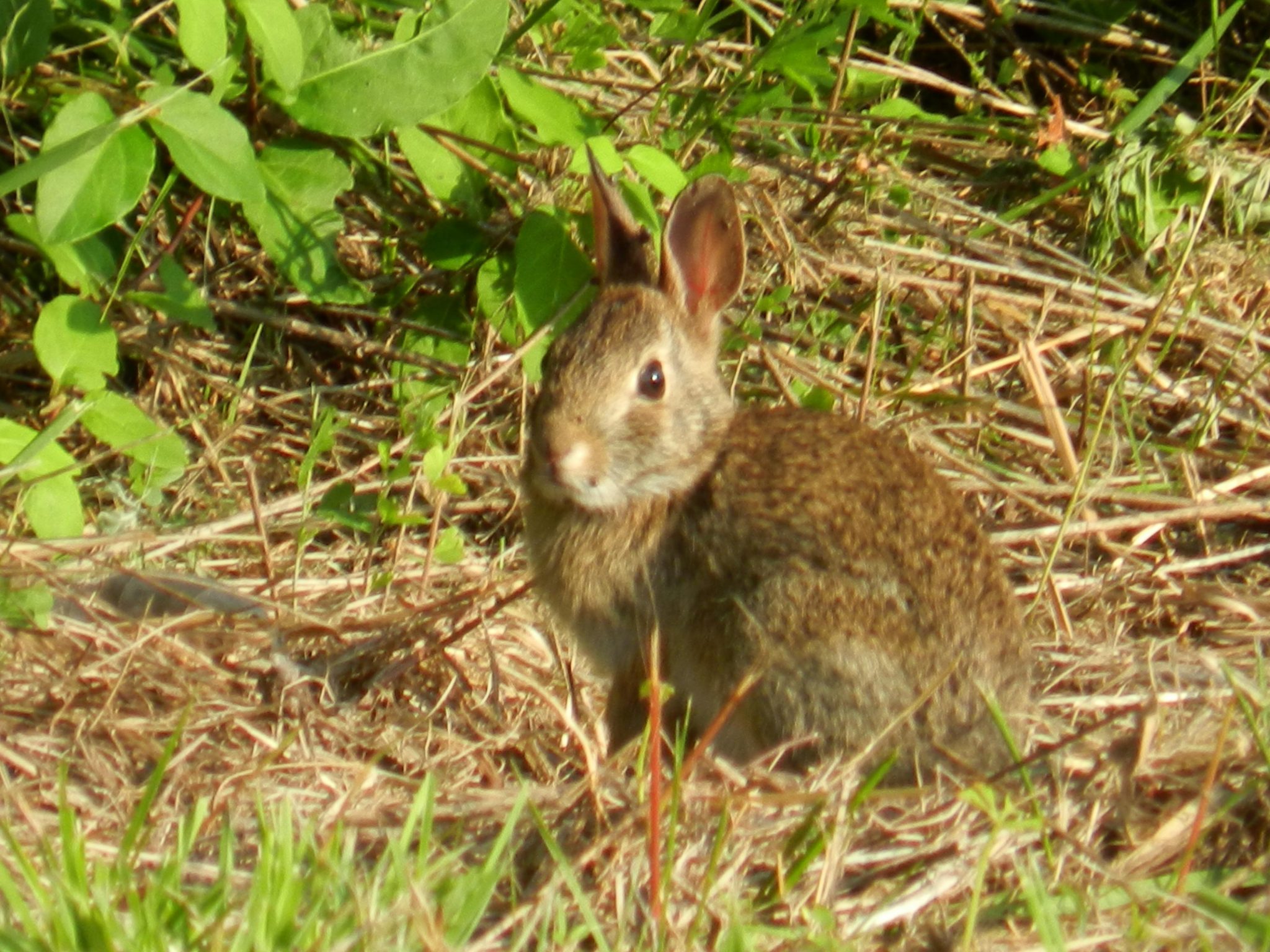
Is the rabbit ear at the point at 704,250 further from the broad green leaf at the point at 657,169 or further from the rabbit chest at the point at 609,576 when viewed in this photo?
the rabbit chest at the point at 609,576

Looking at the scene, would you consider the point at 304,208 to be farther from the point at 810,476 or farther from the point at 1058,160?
the point at 1058,160

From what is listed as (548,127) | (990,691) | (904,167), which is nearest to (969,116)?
(904,167)

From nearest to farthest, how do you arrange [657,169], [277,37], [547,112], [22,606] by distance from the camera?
[22,606] → [277,37] → [657,169] → [547,112]

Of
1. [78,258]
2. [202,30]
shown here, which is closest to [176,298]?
[78,258]

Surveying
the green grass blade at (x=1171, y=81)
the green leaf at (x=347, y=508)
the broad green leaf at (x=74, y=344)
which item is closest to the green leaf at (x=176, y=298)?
the broad green leaf at (x=74, y=344)

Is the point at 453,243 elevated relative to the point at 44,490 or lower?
elevated

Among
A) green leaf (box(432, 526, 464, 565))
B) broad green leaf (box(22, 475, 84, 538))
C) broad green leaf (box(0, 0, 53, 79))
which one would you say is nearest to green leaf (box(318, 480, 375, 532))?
green leaf (box(432, 526, 464, 565))

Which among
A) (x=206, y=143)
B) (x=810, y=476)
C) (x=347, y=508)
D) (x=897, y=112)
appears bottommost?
(x=347, y=508)
